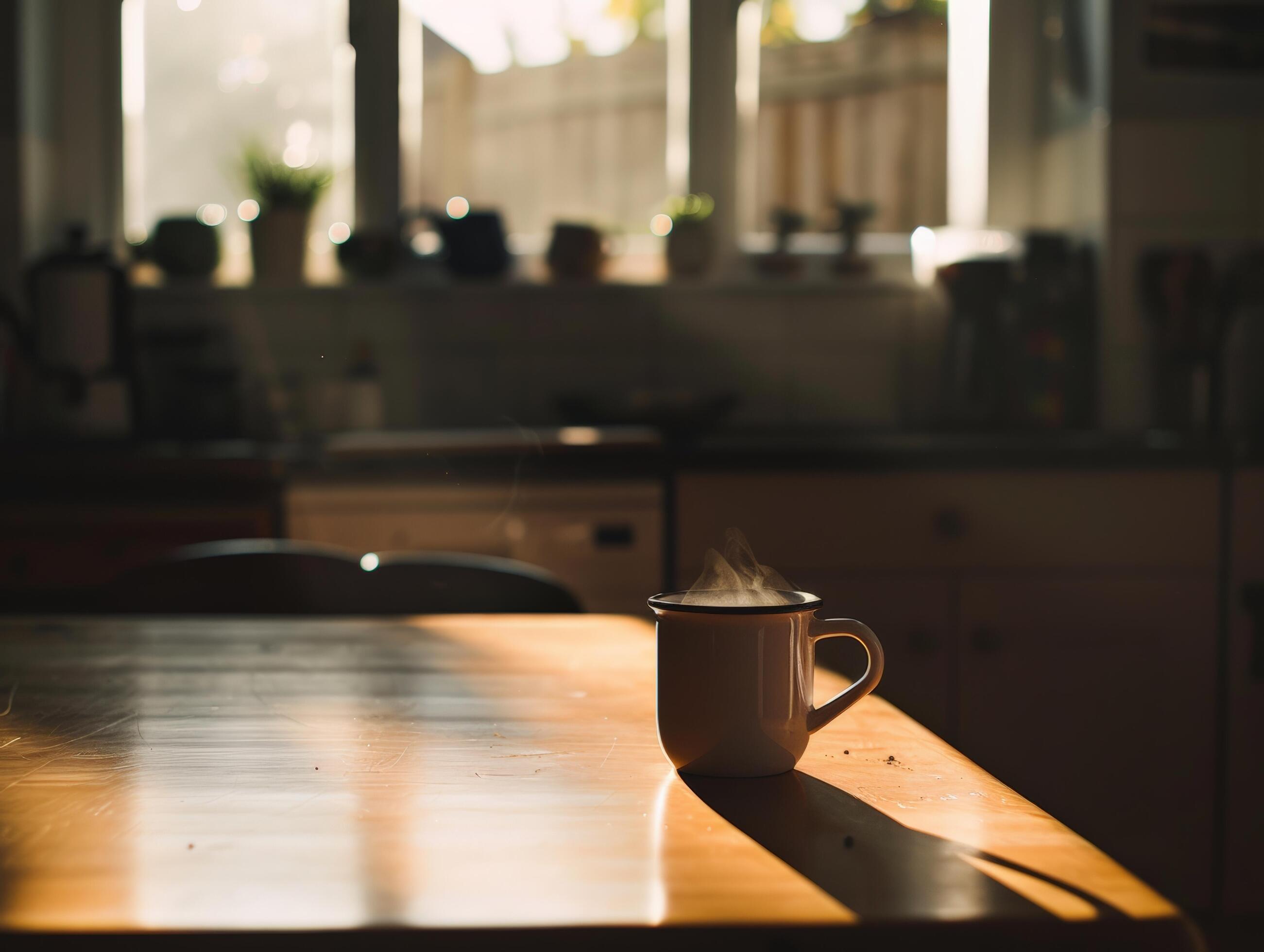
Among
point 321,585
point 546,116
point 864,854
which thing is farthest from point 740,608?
Result: point 546,116

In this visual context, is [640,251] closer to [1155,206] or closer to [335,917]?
[1155,206]

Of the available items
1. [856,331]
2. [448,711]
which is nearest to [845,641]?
[856,331]

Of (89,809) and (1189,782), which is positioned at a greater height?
(89,809)

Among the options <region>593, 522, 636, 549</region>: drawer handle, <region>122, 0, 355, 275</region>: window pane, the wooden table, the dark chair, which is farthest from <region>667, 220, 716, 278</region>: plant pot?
the wooden table

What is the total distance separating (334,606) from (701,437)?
1.25 m

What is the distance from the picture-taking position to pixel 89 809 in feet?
1.71

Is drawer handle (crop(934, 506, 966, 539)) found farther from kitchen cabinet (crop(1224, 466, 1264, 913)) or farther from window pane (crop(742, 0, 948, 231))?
window pane (crop(742, 0, 948, 231))

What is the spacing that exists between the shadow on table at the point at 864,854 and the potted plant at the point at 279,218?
230cm

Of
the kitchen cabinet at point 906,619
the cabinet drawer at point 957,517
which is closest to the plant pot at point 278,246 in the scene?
the cabinet drawer at point 957,517

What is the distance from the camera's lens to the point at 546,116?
9.12 feet

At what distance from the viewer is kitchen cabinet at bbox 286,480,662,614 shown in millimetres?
1943

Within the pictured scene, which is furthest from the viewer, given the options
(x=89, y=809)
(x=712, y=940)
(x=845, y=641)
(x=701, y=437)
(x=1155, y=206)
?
(x=1155, y=206)

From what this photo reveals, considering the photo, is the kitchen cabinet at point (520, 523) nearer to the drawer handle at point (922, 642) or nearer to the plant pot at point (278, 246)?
the drawer handle at point (922, 642)

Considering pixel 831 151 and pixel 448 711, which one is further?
pixel 831 151
